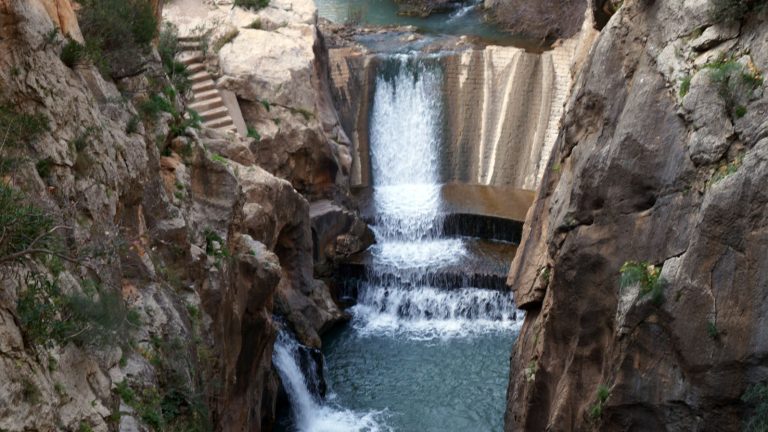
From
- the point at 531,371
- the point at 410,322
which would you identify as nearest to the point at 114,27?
the point at 531,371

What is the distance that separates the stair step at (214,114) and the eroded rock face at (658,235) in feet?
27.4

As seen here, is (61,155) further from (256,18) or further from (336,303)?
(256,18)

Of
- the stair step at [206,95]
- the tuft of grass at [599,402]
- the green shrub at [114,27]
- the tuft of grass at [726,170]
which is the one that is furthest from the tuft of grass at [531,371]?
the stair step at [206,95]

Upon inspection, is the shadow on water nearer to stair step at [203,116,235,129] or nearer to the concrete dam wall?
the concrete dam wall

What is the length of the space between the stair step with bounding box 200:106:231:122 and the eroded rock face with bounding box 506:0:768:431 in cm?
835

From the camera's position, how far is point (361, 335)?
59.0ft

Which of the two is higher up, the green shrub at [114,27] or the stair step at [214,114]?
the green shrub at [114,27]

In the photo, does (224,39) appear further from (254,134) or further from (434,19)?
(434,19)

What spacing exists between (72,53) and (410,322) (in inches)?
426

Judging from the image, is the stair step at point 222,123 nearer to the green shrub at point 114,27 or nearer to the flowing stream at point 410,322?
the flowing stream at point 410,322

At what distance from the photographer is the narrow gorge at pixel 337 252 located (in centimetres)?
767

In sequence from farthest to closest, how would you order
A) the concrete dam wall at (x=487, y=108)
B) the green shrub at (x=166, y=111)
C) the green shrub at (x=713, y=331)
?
the concrete dam wall at (x=487, y=108)
the green shrub at (x=166, y=111)
the green shrub at (x=713, y=331)

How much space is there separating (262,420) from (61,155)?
7036mm

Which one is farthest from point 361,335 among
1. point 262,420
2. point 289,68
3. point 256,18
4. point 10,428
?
point 10,428
